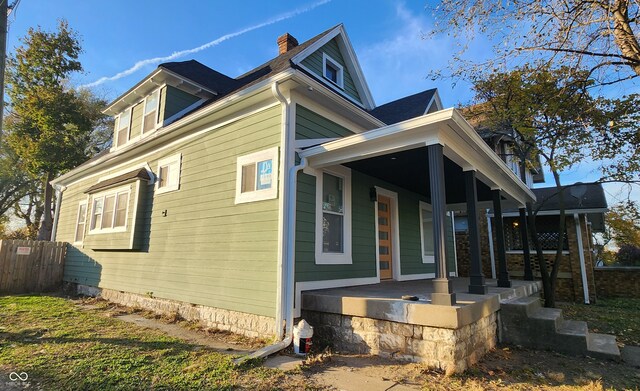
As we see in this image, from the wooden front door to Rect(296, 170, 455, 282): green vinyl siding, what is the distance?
36 cm

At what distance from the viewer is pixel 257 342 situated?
4992 mm

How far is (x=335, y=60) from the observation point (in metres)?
9.33

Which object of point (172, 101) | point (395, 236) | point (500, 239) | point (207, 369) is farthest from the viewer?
point (172, 101)

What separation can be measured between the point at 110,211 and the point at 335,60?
23.3 ft

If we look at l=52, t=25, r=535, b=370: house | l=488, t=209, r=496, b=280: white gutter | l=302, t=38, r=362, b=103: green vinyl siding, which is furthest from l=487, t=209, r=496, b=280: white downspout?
l=302, t=38, r=362, b=103: green vinyl siding

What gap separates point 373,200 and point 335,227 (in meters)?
1.45

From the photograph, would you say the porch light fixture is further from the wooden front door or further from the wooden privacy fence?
the wooden privacy fence

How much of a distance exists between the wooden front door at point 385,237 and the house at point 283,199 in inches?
1.8

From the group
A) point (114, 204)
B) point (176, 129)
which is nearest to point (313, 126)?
point (176, 129)

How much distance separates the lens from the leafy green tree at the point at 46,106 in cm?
1548

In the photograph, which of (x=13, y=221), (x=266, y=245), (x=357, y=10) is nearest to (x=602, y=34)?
(x=357, y=10)

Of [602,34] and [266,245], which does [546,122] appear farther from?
[266,245]

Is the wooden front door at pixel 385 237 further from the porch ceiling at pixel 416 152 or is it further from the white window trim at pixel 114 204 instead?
the white window trim at pixel 114 204

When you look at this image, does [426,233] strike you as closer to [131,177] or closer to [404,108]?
[404,108]
